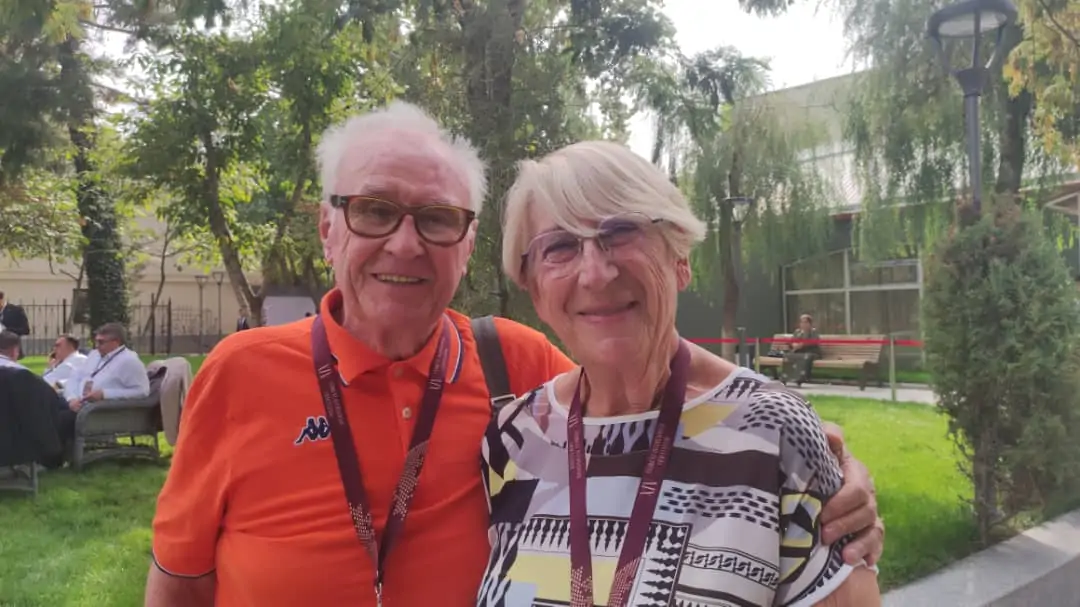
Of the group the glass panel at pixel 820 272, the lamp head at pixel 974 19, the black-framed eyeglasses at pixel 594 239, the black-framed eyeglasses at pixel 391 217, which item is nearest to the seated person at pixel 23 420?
the black-framed eyeglasses at pixel 391 217

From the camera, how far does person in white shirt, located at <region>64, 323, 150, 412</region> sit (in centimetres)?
869

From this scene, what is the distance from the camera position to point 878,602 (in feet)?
4.78

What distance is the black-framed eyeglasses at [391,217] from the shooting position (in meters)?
1.94

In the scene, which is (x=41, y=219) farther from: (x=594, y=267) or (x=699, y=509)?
(x=699, y=509)

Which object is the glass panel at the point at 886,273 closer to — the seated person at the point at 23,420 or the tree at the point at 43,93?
the tree at the point at 43,93

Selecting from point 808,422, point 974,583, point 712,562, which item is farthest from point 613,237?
point 974,583

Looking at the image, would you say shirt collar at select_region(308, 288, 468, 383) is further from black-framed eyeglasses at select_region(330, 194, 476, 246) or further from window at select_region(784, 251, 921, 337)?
window at select_region(784, 251, 921, 337)

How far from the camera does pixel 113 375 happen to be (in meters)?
8.79

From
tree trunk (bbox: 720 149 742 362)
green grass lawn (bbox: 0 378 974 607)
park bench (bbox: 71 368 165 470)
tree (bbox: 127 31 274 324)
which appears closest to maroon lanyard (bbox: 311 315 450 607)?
green grass lawn (bbox: 0 378 974 607)

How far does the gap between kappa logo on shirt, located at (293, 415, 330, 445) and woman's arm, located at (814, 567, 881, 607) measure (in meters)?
1.10

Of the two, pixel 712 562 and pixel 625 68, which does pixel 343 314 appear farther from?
pixel 625 68

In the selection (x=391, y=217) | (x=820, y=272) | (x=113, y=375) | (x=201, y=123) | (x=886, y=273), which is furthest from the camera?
(x=820, y=272)

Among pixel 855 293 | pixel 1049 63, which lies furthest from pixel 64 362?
pixel 855 293

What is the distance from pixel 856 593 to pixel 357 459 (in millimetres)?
1063
